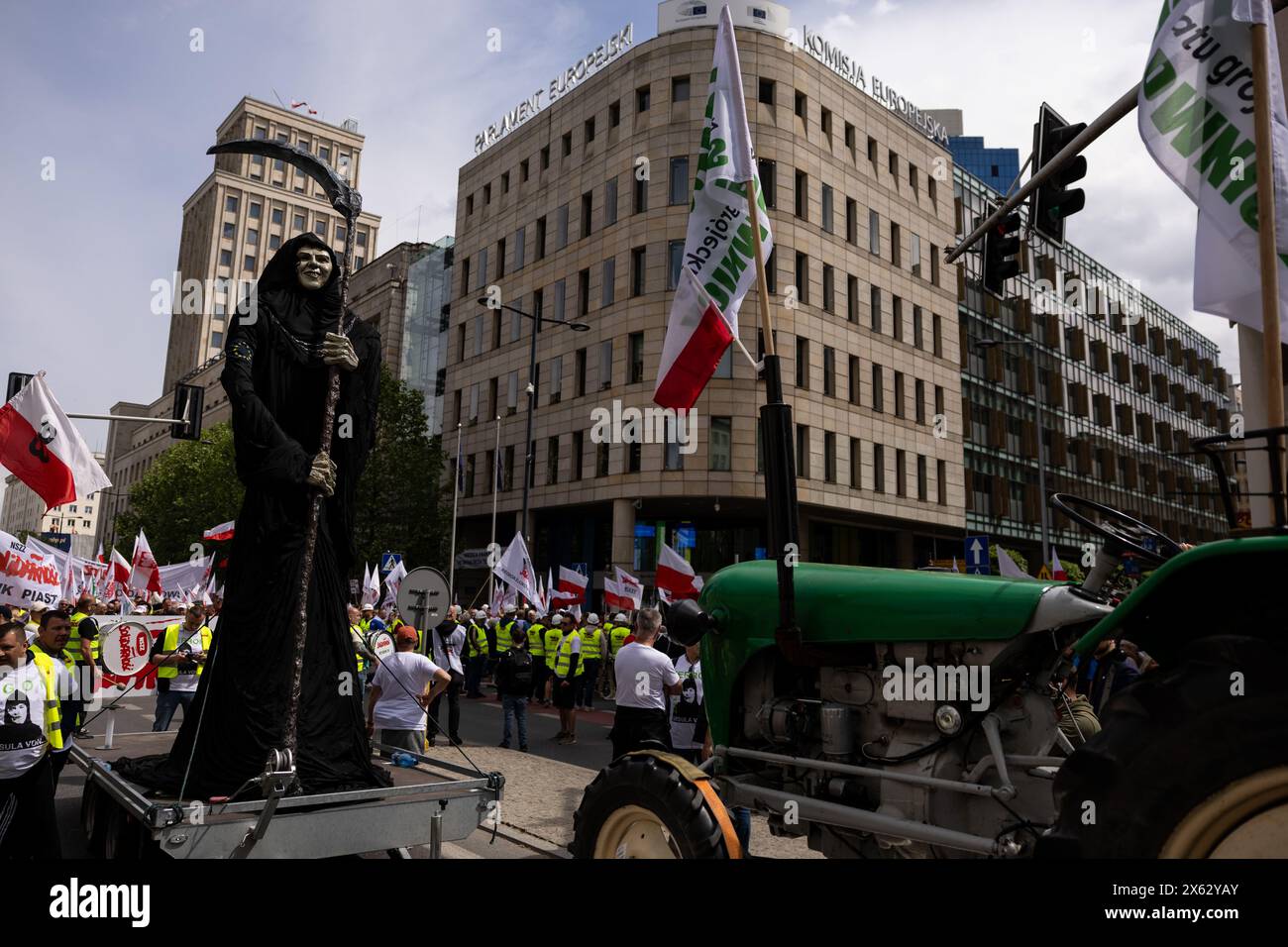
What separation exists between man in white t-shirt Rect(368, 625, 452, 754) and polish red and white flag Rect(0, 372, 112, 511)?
4.00 meters

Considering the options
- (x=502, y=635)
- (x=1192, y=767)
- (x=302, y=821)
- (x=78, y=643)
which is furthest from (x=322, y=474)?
(x=502, y=635)

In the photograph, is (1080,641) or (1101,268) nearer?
(1080,641)

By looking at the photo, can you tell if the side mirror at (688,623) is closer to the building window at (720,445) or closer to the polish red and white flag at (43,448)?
the polish red and white flag at (43,448)

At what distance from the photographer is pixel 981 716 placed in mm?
3523

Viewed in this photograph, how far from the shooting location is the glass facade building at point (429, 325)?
51344 millimetres

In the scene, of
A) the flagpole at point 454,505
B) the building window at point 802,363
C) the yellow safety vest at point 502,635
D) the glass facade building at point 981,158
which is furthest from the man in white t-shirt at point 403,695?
the glass facade building at point 981,158

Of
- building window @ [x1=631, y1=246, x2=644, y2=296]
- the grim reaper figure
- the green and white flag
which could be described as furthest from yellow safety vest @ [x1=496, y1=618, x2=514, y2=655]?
building window @ [x1=631, y1=246, x2=644, y2=296]

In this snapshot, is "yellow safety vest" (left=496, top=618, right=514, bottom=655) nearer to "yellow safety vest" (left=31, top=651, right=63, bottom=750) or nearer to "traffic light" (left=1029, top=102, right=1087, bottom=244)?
"yellow safety vest" (left=31, top=651, right=63, bottom=750)

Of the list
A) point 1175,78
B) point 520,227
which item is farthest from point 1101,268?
point 1175,78

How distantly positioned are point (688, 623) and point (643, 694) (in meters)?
4.35

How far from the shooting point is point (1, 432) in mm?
10352

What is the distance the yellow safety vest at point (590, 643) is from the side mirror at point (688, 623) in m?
13.5
